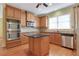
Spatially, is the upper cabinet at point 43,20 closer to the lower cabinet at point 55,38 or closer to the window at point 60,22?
the window at point 60,22

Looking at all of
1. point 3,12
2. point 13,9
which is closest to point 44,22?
point 13,9

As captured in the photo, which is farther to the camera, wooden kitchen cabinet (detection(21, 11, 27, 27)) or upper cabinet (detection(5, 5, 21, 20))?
wooden kitchen cabinet (detection(21, 11, 27, 27))

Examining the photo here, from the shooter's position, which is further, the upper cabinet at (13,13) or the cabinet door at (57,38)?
the cabinet door at (57,38)

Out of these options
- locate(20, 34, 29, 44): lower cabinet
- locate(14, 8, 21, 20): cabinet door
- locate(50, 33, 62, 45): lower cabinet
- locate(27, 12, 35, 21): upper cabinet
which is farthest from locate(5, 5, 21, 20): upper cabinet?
locate(50, 33, 62, 45): lower cabinet

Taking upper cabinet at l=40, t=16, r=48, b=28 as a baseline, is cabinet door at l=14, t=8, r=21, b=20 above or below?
above

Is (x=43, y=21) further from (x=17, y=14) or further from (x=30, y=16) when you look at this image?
(x=17, y=14)

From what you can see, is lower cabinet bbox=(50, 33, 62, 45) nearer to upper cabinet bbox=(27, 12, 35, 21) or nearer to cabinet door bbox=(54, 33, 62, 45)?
cabinet door bbox=(54, 33, 62, 45)

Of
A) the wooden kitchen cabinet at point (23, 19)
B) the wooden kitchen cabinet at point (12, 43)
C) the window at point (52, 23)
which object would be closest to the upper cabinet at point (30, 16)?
the wooden kitchen cabinet at point (23, 19)

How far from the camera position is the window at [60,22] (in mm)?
1503

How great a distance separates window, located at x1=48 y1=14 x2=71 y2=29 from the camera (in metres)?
1.50

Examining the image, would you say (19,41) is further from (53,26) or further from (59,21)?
(59,21)

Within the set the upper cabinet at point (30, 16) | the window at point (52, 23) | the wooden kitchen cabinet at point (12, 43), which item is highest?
the upper cabinet at point (30, 16)

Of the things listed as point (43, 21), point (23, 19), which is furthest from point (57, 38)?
point (23, 19)

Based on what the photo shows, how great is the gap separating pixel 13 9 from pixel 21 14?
6.1 inches
